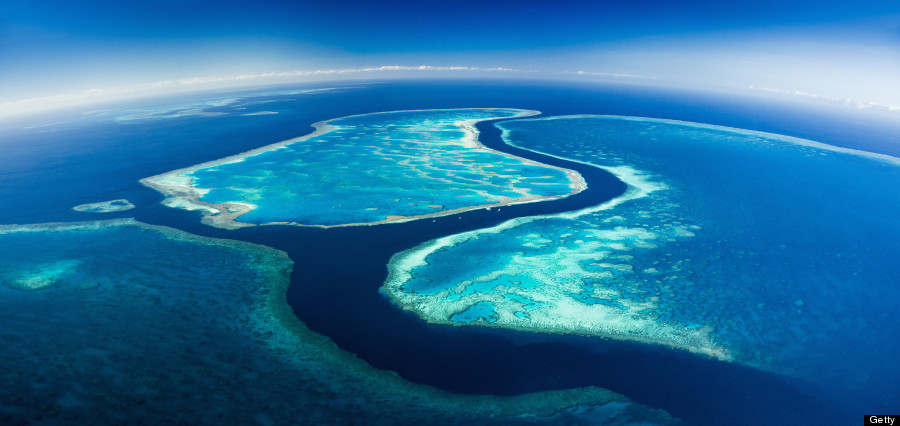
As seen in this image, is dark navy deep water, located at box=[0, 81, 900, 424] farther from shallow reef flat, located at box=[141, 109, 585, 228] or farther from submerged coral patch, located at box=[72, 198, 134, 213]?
shallow reef flat, located at box=[141, 109, 585, 228]

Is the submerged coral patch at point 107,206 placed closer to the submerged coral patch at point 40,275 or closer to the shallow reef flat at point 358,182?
the shallow reef flat at point 358,182

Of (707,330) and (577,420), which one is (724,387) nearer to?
(707,330)

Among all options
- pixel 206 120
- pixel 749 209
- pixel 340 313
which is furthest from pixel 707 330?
pixel 206 120

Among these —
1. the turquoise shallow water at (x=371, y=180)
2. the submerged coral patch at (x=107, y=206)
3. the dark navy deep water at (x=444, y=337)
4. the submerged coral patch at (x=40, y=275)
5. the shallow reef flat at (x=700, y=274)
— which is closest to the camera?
the dark navy deep water at (x=444, y=337)

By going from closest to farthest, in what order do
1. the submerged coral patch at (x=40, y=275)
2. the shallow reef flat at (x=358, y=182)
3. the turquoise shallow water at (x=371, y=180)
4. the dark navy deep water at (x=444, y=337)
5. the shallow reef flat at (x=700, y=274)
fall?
the dark navy deep water at (x=444, y=337) → the shallow reef flat at (x=700, y=274) → the submerged coral patch at (x=40, y=275) → the shallow reef flat at (x=358, y=182) → the turquoise shallow water at (x=371, y=180)

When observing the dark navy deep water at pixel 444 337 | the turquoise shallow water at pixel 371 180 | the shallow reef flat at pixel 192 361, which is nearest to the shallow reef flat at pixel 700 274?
the dark navy deep water at pixel 444 337

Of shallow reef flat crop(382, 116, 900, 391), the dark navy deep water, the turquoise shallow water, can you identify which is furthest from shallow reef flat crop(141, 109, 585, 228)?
shallow reef flat crop(382, 116, 900, 391)

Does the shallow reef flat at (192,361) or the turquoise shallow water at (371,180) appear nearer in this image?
the shallow reef flat at (192,361)
